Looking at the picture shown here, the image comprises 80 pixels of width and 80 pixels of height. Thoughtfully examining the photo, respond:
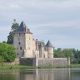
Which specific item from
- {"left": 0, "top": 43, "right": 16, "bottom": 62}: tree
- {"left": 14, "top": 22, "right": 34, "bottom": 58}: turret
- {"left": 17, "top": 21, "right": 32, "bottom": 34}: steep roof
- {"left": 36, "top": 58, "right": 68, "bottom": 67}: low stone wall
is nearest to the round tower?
{"left": 14, "top": 22, "right": 34, "bottom": 58}: turret

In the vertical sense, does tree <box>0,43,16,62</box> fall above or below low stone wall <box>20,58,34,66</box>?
above

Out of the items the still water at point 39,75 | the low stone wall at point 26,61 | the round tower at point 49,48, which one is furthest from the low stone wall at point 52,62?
the still water at point 39,75

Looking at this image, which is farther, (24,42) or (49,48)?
(49,48)

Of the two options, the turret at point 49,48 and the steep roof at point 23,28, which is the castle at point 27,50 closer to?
the steep roof at point 23,28

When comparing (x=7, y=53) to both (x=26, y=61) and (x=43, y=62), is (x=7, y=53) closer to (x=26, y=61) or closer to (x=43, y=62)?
(x=26, y=61)

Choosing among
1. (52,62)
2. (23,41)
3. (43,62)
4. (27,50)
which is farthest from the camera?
(23,41)

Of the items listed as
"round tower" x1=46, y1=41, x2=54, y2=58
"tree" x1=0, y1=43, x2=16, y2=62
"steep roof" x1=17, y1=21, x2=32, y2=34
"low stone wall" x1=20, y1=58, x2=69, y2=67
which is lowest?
"low stone wall" x1=20, y1=58, x2=69, y2=67

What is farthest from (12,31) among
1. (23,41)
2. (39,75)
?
(39,75)

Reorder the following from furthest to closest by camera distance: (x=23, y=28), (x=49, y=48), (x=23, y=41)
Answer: (x=49, y=48) → (x=23, y=41) → (x=23, y=28)

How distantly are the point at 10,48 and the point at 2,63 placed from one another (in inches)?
215

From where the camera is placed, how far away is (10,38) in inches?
4850

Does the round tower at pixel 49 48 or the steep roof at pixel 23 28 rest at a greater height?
the steep roof at pixel 23 28

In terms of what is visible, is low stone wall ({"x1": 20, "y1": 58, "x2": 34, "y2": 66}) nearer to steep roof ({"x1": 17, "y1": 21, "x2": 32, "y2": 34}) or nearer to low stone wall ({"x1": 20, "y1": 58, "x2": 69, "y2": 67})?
low stone wall ({"x1": 20, "y1": 58, "x2": 69, "y2": 67})

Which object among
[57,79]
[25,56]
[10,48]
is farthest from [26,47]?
[57,79]
